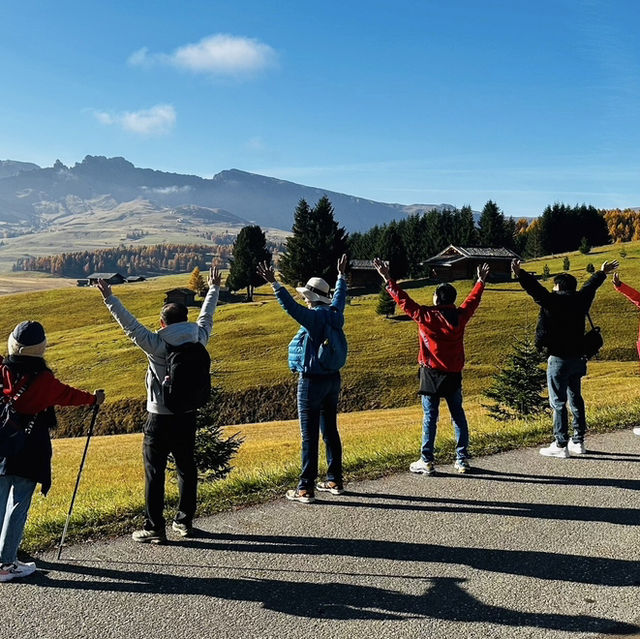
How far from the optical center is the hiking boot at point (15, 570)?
564 centimetres

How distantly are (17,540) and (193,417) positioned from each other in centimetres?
212

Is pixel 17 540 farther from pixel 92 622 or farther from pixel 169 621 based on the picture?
pixel 169 621

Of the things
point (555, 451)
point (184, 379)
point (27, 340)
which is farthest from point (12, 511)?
point (555, 451)

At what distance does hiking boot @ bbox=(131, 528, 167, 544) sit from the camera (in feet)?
21.3

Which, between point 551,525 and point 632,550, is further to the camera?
point 551,525

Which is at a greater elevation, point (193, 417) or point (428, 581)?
point (193, 417)

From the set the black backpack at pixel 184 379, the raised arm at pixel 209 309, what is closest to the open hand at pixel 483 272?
the raised arm at pixel 209 309

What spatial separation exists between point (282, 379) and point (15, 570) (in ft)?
154

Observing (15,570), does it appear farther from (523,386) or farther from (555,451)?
(523,386)

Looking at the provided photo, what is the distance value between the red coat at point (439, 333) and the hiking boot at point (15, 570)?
18.4 feet

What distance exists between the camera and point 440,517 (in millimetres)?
7086

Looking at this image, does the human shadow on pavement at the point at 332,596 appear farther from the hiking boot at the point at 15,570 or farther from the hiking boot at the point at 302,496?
the hiking boot at the point at 302,496

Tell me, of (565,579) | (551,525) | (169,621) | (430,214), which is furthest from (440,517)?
(430,214)

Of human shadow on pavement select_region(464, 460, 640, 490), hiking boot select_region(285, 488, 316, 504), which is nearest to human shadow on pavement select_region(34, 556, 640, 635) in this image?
hiking boot select_region(285, 488, 316, 504)
